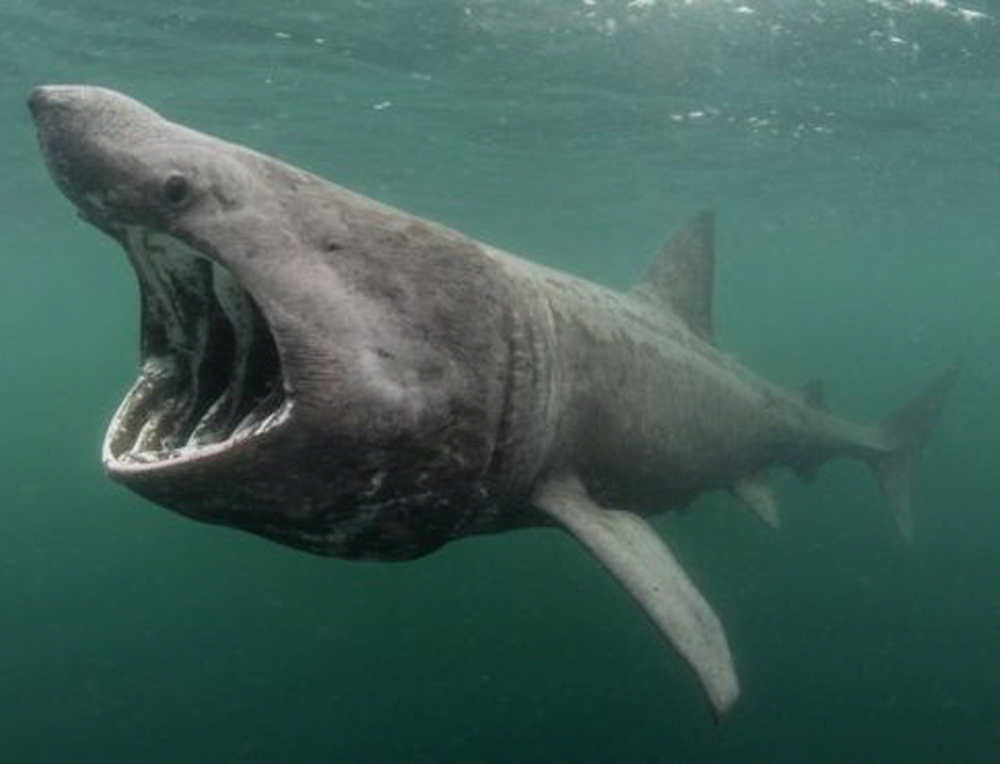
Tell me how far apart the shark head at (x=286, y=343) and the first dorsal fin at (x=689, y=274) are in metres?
5.19

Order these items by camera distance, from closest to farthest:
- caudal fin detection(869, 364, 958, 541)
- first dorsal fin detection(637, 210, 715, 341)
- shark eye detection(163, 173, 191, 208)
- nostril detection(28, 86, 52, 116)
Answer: nostril detection(28, 86, 52, 116)
shark eye detection(163, 173, 191, 208)
first dorsal fin detection(637, 210, 715, 341)
caudal fin detection(869, 364, 958, 541)

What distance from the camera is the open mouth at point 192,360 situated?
13.5 feet

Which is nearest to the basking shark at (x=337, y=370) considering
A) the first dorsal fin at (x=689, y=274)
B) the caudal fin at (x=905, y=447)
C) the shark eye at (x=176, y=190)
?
the shark eye at (x=176, y=190)

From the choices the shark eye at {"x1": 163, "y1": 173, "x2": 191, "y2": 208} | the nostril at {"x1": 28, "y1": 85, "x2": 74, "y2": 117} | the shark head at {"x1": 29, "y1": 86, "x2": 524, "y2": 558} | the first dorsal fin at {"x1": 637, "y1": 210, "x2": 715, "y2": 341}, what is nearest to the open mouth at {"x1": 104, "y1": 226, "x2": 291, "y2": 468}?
the shark head at {"x1": 29, "y1": 86, "x2": 524, "y2": 558}

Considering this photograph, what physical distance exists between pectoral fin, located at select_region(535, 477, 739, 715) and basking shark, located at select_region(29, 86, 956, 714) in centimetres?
2

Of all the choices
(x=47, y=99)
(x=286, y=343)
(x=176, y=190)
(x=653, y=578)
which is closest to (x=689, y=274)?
(x=653, y=578)

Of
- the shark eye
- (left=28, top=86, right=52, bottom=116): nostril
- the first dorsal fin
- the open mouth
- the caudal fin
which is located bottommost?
the caudal fin

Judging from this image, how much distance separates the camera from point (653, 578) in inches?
209

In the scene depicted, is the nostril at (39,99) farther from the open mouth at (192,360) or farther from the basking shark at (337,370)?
the open mouth at (192,360)

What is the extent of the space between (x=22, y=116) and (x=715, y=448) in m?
22.8

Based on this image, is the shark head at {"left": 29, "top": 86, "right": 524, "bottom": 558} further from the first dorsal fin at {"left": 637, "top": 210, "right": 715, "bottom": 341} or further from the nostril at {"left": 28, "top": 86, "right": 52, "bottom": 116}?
the first dorsal fin at {"left": 637, "top": 210, "right": 715, "bottom": 341}

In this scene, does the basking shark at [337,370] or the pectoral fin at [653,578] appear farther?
the pectoral fin at [653,578]

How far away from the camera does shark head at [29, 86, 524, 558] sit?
3.56 m

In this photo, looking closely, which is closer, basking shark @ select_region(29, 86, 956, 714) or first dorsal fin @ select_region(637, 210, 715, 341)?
basking shark @ select_region(29, 86, 956, 714)
